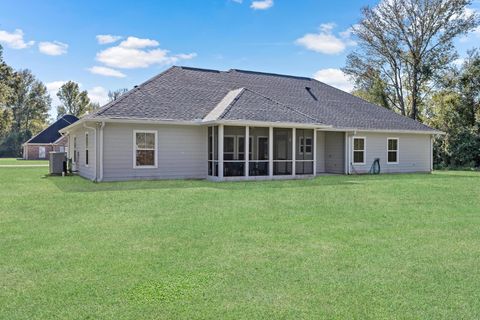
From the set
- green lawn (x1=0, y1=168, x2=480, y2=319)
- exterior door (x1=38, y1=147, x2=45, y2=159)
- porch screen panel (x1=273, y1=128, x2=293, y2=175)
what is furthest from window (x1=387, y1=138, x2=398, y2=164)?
exterior door (x1=38, y1=147, x2=45, y2=159)

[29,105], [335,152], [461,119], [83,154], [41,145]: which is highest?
[29,105]

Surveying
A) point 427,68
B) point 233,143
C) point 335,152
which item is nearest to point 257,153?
point 233,143

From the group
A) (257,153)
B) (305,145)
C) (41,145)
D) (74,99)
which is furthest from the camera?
(74,99)

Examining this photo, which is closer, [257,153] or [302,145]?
[257,153]

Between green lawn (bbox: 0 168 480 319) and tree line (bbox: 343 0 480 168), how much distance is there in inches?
836

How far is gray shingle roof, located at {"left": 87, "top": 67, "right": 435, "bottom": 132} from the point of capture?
51.7 feet

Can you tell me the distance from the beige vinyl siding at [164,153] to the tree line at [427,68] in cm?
1981

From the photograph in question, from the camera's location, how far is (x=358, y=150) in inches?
802

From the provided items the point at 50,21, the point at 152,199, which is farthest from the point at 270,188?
the point at 50,21

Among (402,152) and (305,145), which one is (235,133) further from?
(402,152)

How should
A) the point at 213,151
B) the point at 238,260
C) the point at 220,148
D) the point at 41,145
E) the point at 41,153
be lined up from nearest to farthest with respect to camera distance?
1. the point at 238,260
2. the point at 220,148
3. the point at 213,151
4. the point at 41,145
5. the point at 41,153

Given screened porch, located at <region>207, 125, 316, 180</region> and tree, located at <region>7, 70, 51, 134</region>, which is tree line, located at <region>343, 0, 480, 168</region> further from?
tree, located at <region>7, 70, 51, 134</region>

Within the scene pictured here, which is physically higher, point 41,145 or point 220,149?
point 41,145

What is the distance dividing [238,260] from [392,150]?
1848cm
